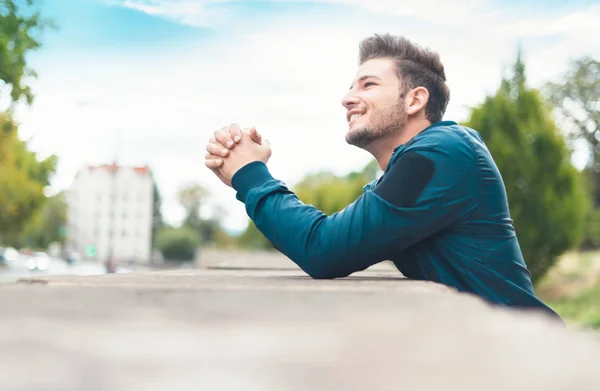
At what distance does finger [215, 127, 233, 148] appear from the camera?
194 cm

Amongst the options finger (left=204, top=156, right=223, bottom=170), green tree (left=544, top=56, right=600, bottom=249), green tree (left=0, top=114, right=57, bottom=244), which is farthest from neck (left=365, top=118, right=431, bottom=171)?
green tree (left=544, top=56, right=600, bottom=249)

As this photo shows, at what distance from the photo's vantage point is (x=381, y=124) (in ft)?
7.21

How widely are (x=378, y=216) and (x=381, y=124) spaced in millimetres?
620

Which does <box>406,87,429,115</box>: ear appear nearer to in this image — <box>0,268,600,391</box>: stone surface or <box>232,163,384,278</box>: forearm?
<box>232,163,384,278</box>: forearm

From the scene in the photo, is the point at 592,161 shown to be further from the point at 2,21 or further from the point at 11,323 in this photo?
the point at 11,323

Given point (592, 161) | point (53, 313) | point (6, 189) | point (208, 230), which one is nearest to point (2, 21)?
point (53, 313)

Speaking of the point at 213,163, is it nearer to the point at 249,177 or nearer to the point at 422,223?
the point at 249,177

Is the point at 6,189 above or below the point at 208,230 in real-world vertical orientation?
above

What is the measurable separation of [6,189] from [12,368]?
32915 mm

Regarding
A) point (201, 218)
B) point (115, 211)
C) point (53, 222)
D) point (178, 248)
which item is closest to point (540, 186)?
point (178, 248)

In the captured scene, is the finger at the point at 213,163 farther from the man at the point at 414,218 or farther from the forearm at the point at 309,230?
the forearm at the point at 309,230

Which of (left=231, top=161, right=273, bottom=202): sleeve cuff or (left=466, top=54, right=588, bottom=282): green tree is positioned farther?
(left=466, top=54, right=588, bottom=282): green tree

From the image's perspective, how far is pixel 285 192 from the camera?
5.96ft

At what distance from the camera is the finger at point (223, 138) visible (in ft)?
6.38
